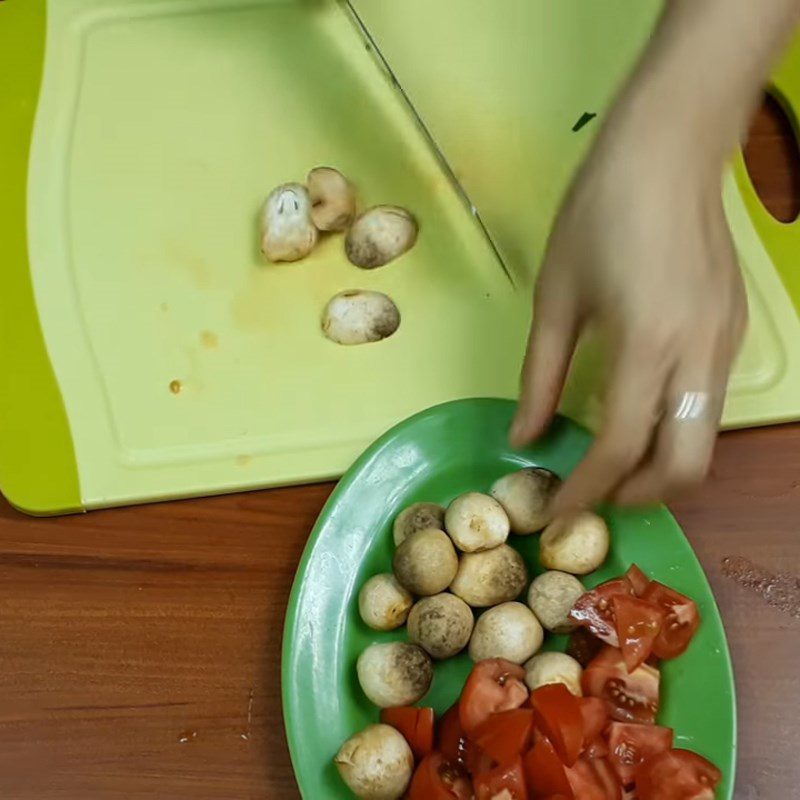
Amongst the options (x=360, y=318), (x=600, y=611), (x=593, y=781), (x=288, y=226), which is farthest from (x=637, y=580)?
(x=288, y=226)

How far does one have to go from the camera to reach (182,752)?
727 mm

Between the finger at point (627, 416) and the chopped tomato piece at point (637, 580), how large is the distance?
10 cm

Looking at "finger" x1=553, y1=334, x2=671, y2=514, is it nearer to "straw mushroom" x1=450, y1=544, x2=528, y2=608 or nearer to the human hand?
the human hand

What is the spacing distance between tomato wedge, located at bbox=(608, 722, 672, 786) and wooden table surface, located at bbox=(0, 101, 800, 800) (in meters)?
0.09

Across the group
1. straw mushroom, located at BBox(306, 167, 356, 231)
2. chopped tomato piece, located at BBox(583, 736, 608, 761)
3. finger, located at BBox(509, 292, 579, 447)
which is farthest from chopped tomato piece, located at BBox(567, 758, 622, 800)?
straw mushroom, located at BBox(306, 167, 356, 231)

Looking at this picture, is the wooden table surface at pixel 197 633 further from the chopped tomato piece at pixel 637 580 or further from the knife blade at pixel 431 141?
the knife blade at pixel 431 141

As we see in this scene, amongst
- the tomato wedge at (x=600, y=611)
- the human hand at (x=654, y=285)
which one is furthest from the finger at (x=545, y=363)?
the tomato wedge at (x=600, y=611)

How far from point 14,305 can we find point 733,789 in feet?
2.35

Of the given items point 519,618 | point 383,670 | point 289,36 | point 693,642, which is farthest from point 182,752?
point 289,36

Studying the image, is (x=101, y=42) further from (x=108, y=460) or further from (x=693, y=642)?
(x=693, y=642)

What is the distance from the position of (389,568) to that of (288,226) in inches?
12.3

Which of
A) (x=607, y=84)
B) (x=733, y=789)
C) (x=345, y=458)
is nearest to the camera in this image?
(x=733, y=789)

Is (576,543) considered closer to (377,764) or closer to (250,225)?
(377,764)

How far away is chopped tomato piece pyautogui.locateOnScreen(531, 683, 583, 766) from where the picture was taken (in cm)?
64
